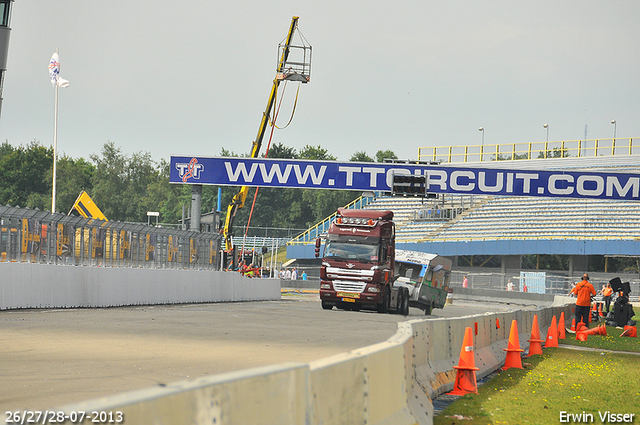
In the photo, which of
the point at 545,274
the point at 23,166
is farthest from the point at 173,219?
the point at 545,274

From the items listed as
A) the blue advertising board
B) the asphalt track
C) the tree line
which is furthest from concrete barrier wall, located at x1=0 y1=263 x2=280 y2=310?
the tree line

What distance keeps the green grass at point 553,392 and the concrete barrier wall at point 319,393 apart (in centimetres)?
60

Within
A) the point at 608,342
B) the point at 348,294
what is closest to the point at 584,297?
the point at 608,342

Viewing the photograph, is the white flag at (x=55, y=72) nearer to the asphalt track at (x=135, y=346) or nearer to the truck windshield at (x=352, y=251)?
the truck windshield at (x=352, y=251)

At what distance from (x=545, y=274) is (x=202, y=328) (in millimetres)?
41842

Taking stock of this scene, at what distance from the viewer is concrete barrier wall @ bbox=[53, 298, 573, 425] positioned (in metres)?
3.35

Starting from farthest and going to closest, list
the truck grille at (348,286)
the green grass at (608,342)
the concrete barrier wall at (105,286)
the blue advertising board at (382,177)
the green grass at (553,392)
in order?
the blue advertising board at (382,177) < the truck grille at (348,286) < the concrete barrier wall at (105,286) < the green grass at (608,342) < the green grass at (553,392)

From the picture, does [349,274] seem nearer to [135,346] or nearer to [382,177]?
[382,177]

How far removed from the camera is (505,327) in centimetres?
1503

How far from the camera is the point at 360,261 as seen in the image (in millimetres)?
27594

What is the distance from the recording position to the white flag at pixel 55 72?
5291cm

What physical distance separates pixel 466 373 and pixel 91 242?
15234 mm

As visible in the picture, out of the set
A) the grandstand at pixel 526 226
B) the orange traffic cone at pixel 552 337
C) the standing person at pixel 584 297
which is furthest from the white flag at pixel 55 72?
the orange traffic cone at pixel 552 337

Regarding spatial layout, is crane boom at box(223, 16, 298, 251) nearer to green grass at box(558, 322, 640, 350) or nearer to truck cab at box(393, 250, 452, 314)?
truck cab at box(393, 250, 452, 314)
